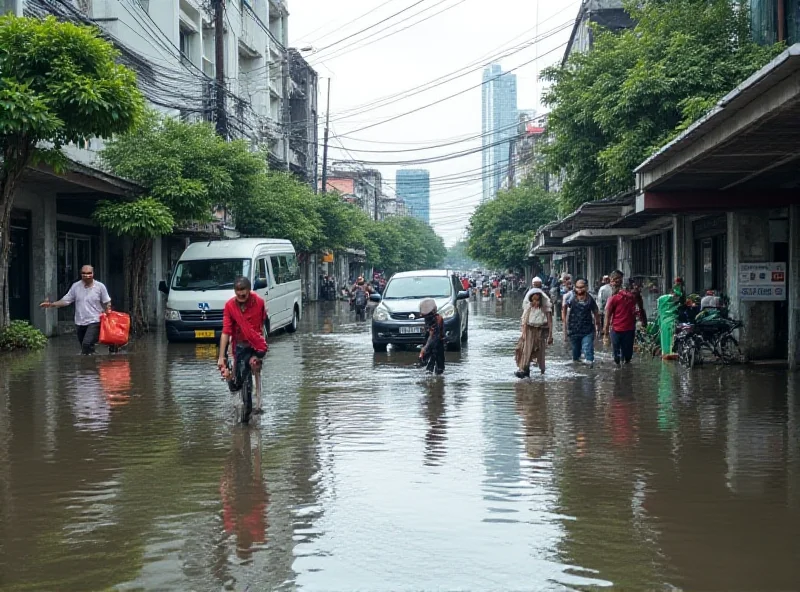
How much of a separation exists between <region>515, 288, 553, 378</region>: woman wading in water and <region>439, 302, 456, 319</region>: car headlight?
4572mm

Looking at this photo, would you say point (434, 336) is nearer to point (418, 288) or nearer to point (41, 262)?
point (418, 288)

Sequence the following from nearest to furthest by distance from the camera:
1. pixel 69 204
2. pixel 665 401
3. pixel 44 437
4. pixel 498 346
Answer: pixel 44 437 < pixel 665 401 < pixel 498 346 < pixel 69 204

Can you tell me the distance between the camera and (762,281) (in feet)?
56.3

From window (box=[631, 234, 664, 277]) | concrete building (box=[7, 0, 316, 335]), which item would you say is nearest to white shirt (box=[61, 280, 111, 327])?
concrete building (box=[7, 0, 316, 335])

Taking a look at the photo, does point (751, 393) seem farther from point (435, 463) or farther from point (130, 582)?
point (130, 582)

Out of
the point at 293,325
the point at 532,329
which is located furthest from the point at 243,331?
the point at 293,325

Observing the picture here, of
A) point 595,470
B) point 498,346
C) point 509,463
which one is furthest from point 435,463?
point 498,346

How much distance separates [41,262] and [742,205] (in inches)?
690

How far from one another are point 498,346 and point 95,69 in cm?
1051

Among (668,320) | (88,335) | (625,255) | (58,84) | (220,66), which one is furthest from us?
(625,255)

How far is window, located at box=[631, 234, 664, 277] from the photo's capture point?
100 ft

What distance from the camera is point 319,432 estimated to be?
10.1 m

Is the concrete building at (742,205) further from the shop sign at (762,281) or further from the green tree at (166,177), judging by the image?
the green tree at (166,177)

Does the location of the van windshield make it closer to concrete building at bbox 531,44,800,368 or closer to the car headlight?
the car headlight
